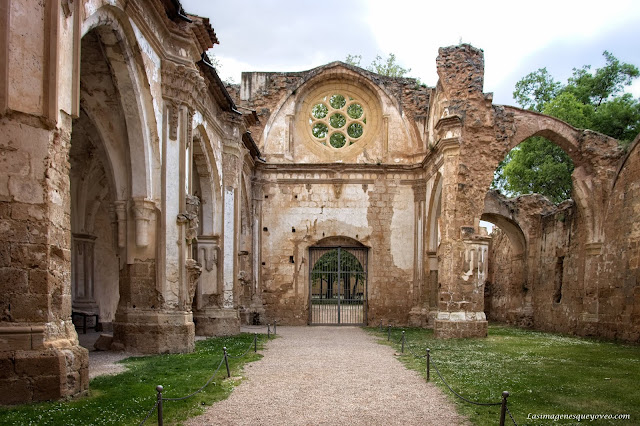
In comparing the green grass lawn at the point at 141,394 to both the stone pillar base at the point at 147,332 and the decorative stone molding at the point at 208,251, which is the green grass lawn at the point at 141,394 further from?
the decorative stone molding at the point at 208,251

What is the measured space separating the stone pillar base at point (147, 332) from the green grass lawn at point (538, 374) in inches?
171

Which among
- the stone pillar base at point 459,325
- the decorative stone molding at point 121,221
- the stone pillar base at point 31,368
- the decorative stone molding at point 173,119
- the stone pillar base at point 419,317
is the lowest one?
the stone pillar base at point 419,317

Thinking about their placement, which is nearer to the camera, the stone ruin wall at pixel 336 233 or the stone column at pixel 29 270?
the stone column at pixel 29 270

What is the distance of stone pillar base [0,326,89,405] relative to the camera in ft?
18.4

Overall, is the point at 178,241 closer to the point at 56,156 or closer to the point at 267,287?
the point at 56,156

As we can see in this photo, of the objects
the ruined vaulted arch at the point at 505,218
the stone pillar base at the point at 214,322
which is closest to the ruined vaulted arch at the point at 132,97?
the stone pillar base at the point at 214,322

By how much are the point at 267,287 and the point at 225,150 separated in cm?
661

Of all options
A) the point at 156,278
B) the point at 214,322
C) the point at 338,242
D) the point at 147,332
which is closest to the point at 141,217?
the point at 156,278

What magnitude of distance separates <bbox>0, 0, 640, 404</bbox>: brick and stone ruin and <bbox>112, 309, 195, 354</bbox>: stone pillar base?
0.13 feet

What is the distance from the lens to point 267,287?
21.1 meters

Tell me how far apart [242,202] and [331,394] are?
40.7 feet

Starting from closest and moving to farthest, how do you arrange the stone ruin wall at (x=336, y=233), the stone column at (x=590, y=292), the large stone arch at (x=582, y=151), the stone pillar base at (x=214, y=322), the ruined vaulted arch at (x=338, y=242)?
the stone pillar base at (x=214, y=322)
the stone column at (x=590, y=292)
the large stone arch at (x=582, y=151)
the stone ruin wall at (x=336, y=233)
the ruined vaulted arch at (x=338, y=242)

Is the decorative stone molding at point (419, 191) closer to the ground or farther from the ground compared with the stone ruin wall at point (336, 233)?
farther from the ground

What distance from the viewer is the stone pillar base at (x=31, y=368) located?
5602 mm
